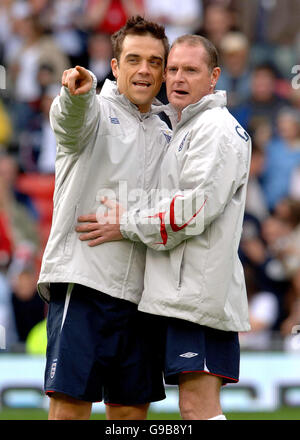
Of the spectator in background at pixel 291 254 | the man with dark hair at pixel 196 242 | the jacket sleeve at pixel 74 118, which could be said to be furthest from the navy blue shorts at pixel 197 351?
the spectator in background at pixel 291 254

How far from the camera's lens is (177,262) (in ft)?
13.7

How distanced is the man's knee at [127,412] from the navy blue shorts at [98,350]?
0.03 m

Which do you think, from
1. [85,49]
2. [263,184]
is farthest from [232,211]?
[85,49]

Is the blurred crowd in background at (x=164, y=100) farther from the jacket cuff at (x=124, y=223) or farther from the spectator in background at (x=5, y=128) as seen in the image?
the jacket cuff at (x=124, y=223)

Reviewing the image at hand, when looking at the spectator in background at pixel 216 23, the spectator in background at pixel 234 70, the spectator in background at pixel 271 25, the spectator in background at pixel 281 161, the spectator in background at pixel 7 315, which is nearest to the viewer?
the spectator in background at pixel 7 315

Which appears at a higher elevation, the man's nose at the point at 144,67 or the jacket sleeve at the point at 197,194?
the man's nose at the point at 144,67

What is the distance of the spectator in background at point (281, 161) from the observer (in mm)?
9648

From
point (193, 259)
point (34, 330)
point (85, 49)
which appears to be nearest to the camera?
point (193, 259)

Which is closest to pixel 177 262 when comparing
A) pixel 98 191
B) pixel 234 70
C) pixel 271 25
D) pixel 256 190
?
pixel 98 191

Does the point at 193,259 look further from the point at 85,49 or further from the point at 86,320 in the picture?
the point at 85,49

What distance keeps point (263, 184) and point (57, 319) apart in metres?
5.72

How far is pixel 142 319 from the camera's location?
4.38 m

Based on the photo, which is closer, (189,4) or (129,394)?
(129,394)

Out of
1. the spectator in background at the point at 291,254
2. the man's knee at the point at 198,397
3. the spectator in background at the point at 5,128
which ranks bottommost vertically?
the spectator in background at the point at 291,254
